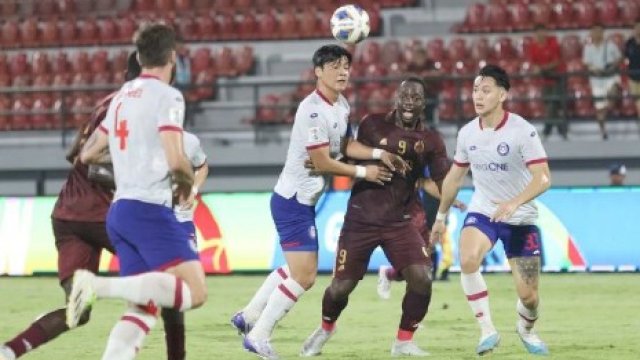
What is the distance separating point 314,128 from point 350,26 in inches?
81.8

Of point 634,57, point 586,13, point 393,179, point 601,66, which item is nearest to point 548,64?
point 601,66

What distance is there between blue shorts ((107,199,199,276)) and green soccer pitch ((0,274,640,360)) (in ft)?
9.01

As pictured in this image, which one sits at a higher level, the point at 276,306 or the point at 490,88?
the point at 490,88

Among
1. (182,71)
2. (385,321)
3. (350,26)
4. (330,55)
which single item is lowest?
(385,321)

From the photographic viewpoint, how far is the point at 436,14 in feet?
89.2

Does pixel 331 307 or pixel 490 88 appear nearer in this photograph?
pixel 331 307

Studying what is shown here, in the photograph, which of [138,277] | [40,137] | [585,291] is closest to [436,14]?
[40,137]

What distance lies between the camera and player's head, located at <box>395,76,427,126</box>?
11.1 metres

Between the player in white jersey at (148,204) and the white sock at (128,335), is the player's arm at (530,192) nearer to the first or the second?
the player in white jersey at (148,204)

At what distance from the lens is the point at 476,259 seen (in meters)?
11.0

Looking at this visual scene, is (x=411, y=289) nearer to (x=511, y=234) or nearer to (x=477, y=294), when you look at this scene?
(x=477, y=294)

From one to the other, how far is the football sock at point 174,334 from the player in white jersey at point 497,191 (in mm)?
3049

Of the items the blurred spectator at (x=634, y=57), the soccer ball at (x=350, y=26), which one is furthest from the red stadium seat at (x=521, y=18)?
the soccer ball at (x=350, y=26)

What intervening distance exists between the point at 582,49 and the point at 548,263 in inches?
257
